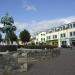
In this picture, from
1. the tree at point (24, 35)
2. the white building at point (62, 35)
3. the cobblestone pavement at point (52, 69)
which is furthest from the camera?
the tree at point (24, 35)

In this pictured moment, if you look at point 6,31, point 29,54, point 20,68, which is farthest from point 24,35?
point 20,68

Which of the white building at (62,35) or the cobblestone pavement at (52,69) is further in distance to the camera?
the white building at (62,35)

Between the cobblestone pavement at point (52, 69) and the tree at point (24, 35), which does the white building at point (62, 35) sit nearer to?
the tree at point (24, 35)

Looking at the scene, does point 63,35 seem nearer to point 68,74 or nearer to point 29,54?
point 29,54

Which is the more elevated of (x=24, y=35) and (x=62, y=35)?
(x=24, y=35)

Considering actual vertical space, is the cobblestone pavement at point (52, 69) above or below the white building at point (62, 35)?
below

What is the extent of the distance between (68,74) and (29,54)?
1494cm

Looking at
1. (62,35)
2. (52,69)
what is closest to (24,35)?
(62,35)

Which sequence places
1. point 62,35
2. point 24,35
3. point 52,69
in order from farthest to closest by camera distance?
point 24,35
point 62,35
point 52,69

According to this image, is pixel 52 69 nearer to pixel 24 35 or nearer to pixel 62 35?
pixel 62 35

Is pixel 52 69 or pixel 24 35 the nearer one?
pixel 52 69

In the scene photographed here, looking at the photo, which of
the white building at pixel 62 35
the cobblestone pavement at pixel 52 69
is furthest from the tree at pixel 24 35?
the cobblestone pavement at pixel 52 69

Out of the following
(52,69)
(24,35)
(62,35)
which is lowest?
(52,69)

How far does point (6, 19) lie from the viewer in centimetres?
5275
